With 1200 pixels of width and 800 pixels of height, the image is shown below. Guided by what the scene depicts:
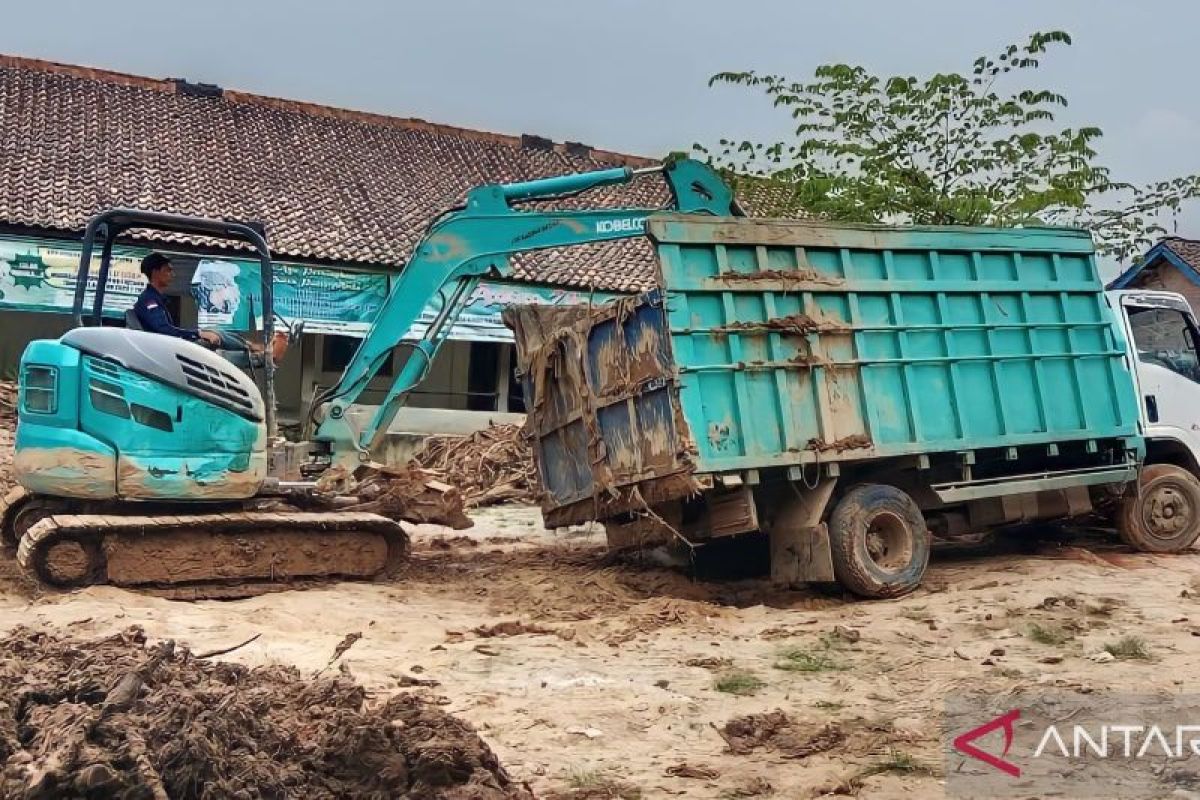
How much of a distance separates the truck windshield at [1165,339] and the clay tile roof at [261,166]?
11870 mm

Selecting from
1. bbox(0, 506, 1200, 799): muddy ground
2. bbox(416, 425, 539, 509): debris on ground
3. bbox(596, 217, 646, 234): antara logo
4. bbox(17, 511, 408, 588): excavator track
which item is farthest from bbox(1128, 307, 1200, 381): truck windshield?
bbox(416, 425, 539, 509): debris on ground

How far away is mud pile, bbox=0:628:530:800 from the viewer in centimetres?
328

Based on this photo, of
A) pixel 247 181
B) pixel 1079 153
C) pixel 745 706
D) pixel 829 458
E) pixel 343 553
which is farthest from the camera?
pixel 247 181

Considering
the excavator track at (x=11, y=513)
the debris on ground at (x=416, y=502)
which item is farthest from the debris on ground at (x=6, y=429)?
the debris on ground at (x=416, y=502)

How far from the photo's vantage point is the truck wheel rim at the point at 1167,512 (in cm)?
974

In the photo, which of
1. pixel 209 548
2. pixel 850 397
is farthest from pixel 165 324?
pixel 850 397

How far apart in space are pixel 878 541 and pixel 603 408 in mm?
2195

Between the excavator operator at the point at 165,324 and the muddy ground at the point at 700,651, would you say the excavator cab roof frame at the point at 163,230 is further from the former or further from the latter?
the muddy ground at the point at 700,651

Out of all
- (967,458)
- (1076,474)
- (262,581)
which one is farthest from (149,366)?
(1076,474)

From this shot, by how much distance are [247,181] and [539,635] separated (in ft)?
53.2

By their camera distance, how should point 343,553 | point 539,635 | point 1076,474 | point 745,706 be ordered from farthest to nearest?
point 1076,474 → point 343,553 → point 539,635 → point 745,706

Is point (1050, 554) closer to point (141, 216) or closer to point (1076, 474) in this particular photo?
point (1076, 474)

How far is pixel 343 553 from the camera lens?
848 cm

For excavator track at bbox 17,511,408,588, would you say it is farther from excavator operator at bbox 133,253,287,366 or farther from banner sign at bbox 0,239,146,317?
banner sign at bbox 0,239,146,317
